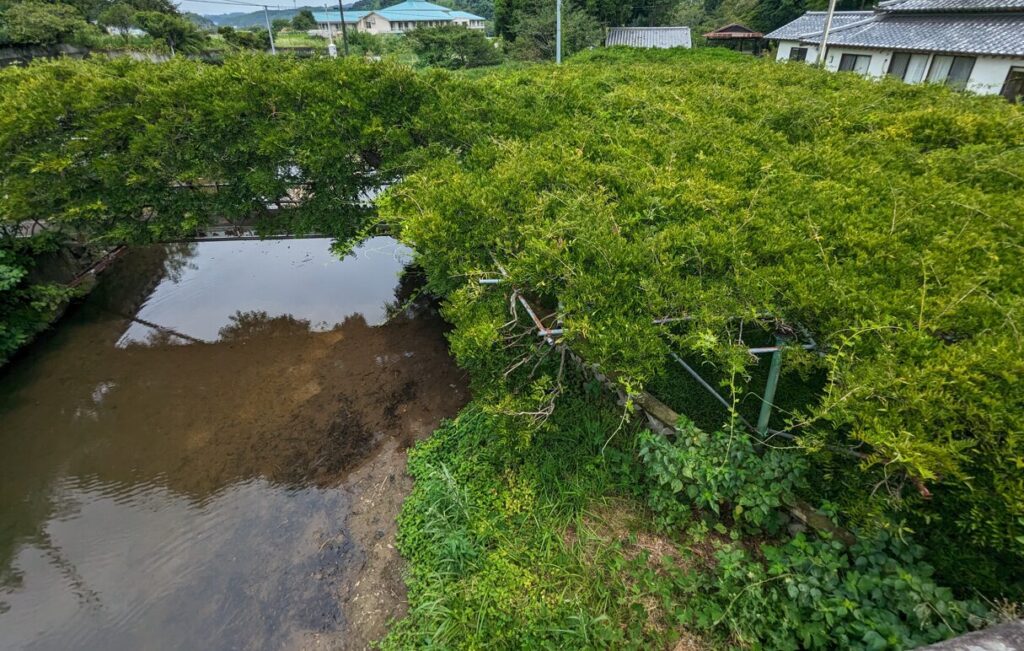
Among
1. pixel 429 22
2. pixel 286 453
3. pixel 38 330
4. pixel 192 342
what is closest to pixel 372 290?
pixel 192 342

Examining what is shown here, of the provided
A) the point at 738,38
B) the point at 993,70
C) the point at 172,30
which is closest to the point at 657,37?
the point at 738,38

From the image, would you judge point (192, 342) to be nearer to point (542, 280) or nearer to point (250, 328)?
point (250, 328)

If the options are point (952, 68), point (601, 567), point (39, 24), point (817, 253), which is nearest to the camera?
point (817, 253)

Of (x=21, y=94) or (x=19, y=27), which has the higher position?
(x=19, y=27)

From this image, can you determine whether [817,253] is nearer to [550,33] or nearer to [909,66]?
[909,66]

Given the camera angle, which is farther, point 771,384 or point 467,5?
point 467,5

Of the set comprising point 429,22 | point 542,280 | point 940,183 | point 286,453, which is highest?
point 429,22

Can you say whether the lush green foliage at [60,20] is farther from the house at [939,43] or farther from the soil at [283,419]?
the house at [939,43]

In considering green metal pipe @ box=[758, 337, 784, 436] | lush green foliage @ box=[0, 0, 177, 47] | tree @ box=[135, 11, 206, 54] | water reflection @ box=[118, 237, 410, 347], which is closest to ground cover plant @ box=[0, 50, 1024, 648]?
green metal pipe @ box=[758, 337, 784, 436]
